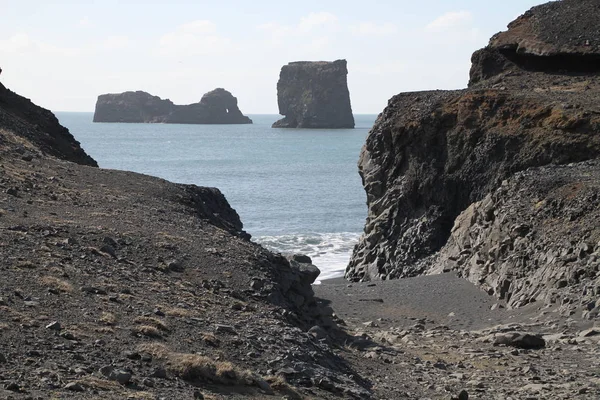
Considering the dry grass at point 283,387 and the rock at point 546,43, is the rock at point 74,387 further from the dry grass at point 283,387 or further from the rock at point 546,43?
the rock at point 546,43

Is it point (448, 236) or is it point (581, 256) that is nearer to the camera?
point (581, 256)

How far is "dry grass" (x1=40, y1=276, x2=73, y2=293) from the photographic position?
14.0 metres

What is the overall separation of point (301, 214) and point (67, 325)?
50.3 meters

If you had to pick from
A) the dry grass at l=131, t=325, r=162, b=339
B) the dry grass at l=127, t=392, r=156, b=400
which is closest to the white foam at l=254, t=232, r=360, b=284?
the dry grass at l=131, t=325, r=162, b=339

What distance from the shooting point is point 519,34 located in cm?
4138

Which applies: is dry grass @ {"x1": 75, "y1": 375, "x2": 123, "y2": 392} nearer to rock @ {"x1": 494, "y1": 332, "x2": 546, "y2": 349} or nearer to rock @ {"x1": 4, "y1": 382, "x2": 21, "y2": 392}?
rock @ {"x1": 4, "y1": 382, "x2": 21, "y2": 392}

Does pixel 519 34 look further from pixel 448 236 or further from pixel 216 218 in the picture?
pixel 216 218

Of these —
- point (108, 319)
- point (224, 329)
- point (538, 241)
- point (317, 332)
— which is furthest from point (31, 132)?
point (108, 319)

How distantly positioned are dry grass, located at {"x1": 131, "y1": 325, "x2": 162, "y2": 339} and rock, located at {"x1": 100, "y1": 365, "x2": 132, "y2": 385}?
184 cm

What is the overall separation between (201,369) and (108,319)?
6.65 feet

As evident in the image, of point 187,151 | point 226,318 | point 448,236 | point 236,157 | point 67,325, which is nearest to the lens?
point 67,325

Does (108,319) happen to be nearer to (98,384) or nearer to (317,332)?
(98,384)

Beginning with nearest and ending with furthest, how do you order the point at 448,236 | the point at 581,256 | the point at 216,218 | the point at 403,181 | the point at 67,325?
1. the point at 67,325
2. the point at 581,256
3. the point at 216,218
4. the point at 448,236
5. the point at 403,181

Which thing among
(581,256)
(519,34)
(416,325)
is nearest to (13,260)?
(416,325)
